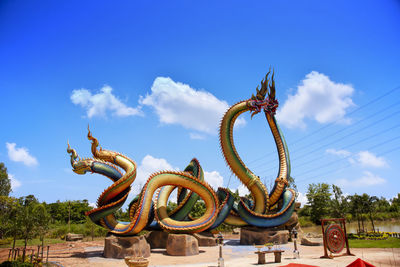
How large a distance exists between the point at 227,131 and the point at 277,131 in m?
4.16

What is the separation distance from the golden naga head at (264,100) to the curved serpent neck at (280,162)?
571mm

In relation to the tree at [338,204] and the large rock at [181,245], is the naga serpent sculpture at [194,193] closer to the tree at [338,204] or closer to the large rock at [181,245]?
the large rock at [181,245]

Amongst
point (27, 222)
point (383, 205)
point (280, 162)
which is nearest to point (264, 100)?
point (280, 162)

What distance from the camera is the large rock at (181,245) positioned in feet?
45.6

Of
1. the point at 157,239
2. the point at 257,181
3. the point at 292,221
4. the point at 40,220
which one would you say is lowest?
the point at 157,239

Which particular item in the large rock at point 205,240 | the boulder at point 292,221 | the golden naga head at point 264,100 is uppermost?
the golden naga head at point 264,100

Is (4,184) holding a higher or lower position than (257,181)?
higher

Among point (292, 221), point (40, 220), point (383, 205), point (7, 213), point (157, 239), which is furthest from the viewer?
point (383, 205)

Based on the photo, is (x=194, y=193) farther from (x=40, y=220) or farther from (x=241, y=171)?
(x=40, y=220)

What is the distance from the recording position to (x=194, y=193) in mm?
16672

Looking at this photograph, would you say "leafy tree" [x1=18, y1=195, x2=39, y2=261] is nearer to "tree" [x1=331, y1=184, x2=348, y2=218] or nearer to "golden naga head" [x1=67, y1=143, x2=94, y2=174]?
"golden naga head" [x1=67, y1=143, x2=94, y2=174]

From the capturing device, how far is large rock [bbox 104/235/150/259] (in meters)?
13.0

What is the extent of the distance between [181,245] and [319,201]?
92.2 ft

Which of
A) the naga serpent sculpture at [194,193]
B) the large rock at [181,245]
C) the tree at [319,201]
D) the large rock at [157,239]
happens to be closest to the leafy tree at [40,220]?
the naga serpent sculpture at [194,193]
